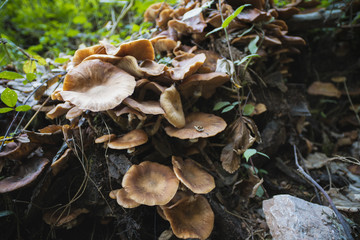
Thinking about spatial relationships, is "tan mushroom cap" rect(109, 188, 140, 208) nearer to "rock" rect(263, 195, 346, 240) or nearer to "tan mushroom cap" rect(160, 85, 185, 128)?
"tan mushroom cap" rect(160, 85, 185, 128)

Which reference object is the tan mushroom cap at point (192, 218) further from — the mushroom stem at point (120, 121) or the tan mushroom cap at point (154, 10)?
the tan mushroom cap at point (154, 10)

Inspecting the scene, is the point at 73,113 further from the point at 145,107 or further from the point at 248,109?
the point at 248,109

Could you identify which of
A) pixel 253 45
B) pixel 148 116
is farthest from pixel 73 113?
pixel 253 45

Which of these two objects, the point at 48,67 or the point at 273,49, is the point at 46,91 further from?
the point at 273,49

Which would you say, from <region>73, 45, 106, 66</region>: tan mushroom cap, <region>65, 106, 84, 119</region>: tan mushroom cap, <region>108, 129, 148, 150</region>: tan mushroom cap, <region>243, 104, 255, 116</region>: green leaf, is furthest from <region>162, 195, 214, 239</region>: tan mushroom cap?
<region>73, 45, 106, 66</region>: tan mushroom cap

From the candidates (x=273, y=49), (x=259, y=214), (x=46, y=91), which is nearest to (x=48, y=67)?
(x=46, y=91)

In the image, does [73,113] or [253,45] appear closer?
[73,113]

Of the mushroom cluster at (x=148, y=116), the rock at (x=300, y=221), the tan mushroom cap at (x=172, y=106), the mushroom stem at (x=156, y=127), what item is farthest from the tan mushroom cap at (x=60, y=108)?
the rock at (x=300, y=221)
